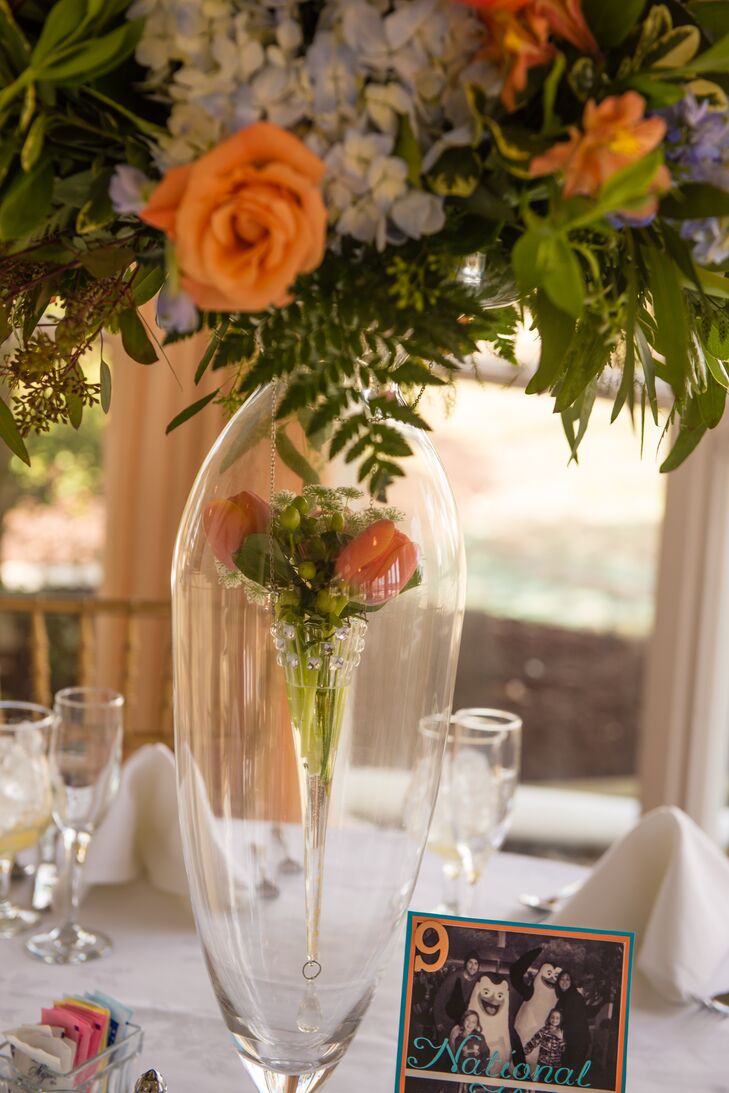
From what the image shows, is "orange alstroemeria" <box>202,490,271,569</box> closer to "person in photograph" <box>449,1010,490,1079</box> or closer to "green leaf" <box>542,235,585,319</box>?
"green leaf" <box>542,235,585,319</box>

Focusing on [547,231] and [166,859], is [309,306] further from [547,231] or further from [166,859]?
[166,859]

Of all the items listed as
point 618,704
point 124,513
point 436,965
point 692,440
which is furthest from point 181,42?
point 618,704

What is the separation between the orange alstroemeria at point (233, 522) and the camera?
0.75m

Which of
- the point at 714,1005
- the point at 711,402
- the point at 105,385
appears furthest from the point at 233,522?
the point at 714,1005

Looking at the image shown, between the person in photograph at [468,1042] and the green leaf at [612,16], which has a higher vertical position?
the green leaf at [612,16]

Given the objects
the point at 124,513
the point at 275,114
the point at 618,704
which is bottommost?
the point at 618,704

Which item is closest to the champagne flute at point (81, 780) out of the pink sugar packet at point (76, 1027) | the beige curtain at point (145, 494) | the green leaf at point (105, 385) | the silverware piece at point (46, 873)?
the silverware piece at point (46, 873)

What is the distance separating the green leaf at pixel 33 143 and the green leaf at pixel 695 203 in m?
0.34

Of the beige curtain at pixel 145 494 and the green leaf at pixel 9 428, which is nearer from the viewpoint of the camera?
the green leaf at pixel 9 428

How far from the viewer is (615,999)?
32.2 inches

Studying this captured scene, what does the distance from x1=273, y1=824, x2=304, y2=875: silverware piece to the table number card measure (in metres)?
0.10

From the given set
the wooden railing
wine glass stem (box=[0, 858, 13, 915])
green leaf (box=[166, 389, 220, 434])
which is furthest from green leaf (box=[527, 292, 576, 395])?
the wooden railing

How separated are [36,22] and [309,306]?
0.74 feet

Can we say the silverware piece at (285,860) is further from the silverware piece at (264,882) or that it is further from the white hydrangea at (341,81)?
the white hydrangea at (341,81)
